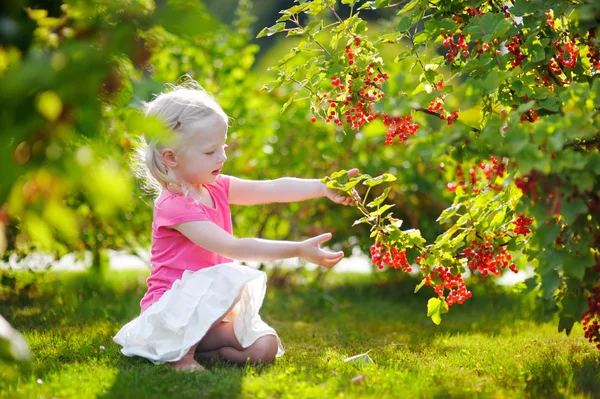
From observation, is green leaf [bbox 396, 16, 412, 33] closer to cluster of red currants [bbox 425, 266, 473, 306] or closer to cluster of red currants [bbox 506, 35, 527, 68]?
cluster of red currants [bbox 506, 35, 527, 68]

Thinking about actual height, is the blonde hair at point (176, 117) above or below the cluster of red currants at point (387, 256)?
above

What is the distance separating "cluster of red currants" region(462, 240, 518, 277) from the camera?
2.94 meters

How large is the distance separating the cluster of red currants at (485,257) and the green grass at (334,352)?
1.29 ft

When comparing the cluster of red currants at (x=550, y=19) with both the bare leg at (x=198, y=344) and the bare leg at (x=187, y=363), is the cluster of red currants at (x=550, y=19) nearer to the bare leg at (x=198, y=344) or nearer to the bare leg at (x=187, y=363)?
the bare leg at (x=198, y=344)

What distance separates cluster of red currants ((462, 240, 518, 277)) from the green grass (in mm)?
394

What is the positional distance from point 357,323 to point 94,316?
1.51m

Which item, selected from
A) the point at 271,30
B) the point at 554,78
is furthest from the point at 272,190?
the point at 554,78

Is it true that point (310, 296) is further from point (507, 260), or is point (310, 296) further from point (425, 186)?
point (507, 260)

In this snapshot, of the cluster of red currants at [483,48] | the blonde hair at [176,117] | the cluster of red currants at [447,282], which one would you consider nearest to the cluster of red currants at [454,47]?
the cluster of red currants at [483,48]

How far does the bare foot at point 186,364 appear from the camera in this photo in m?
2.83

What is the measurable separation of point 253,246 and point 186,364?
1.69 ft

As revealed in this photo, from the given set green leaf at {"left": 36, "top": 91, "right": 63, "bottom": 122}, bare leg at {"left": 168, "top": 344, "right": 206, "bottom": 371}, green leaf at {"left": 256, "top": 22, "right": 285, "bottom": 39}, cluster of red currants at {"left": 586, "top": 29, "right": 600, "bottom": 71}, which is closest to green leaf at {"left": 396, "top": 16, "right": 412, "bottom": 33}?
green leaf at {"left": 256, "top": 22, "right": 285, "bottom": 39}

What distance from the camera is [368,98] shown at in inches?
120

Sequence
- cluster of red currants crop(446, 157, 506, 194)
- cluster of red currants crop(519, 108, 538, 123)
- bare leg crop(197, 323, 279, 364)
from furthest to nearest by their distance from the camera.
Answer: bare leg crop(197, 323, 279, 364) < cluster of red currants crop(519, 108, 538, 123) < cluster of red currants crop(446, 157, 506, 194)
